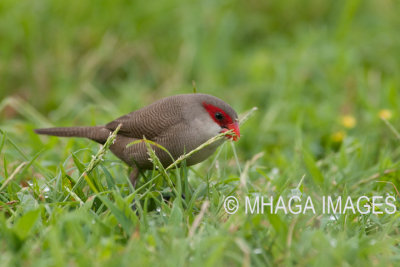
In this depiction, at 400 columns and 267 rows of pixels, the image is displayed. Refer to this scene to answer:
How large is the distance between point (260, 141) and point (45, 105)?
8.78ft

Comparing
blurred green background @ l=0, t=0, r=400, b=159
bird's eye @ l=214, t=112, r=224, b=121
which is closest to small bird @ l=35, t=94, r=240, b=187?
bird's eye @ l=214, t=112, r=224, b=121

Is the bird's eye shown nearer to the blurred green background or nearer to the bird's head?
the bird's head

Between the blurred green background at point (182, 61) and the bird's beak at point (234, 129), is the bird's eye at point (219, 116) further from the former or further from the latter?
the blurred green background at point (182, 61)

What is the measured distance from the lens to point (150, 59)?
295 inches

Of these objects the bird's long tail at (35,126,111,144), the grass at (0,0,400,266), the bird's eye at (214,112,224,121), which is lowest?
the grass at (0,0,400,266)

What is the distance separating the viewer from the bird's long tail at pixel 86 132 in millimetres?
3992

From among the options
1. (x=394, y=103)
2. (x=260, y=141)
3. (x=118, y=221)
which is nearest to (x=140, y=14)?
(x=260, y=141)

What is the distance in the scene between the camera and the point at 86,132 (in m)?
4.07

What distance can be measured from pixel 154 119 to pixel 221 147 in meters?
0.61

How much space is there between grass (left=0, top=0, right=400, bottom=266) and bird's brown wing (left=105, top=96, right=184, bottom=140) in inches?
10.9

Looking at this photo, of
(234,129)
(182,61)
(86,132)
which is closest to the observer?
(234,129)

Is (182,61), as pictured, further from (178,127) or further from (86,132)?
(178,127)

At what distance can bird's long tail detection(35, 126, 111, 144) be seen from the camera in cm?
399

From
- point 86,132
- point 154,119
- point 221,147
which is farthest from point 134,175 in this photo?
point 221,147
